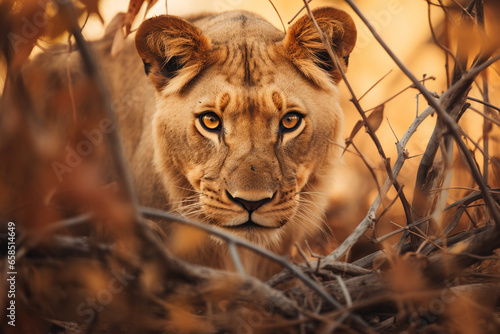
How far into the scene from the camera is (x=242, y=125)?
2672 millimetres

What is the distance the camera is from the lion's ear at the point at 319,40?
107 inches

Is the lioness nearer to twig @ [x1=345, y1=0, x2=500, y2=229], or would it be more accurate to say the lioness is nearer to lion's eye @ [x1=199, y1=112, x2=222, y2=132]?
lion's eye @ [x1=199, y1=112, x2=222, y2=132]

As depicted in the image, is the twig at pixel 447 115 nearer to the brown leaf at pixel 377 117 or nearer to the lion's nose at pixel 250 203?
the brown leaf at pixel 377 117

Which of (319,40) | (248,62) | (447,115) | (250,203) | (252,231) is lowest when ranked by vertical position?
(252,231)

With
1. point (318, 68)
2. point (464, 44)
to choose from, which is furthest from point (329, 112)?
point (464, 44)

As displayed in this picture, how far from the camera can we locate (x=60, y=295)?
1.92 meters

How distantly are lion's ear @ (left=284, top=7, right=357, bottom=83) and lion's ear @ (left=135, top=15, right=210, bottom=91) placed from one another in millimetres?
543

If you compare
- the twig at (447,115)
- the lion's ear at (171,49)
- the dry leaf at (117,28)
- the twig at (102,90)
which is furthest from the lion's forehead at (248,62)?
the twig at (102,90)

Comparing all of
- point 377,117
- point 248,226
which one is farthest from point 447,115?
point 248,226

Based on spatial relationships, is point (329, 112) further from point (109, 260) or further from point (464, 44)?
point (109, 260)

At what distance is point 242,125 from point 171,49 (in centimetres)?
65

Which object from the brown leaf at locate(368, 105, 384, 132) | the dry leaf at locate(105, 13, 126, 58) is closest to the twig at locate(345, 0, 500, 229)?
the brown leaf at locate(368, 105, 384, 132)

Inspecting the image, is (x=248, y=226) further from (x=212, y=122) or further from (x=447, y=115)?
(x=447, y=115)

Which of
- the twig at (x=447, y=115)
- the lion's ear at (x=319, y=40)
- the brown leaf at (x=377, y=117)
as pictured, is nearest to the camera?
the twig at (x=447, y=115)
